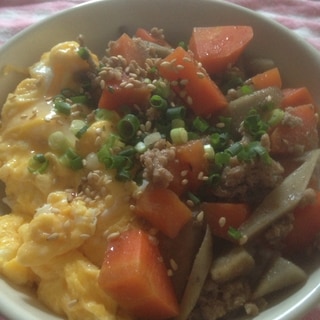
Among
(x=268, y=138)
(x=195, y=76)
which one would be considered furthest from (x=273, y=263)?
(x=195, y=76)

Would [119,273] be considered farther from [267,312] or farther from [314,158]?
[314,158]

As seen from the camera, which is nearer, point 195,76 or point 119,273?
point 119,273

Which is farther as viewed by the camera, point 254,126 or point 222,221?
point 254,126

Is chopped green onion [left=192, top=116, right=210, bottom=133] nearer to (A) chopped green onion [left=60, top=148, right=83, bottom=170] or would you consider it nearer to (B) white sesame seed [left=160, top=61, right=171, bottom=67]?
Answer: (B) white sesame seed [left=160, top=61, right=171, bottom=67]

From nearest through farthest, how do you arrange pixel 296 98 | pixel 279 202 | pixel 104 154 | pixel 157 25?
pixel 279 202 → pixel 104 154 → pixel 296 98 → pixel 157 25

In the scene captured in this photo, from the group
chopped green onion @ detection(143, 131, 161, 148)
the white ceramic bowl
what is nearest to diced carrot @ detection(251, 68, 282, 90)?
the white ceramic bowl

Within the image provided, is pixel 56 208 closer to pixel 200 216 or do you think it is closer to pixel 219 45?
pixel 200 216

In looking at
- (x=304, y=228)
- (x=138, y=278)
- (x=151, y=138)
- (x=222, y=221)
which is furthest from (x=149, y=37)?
(x=138, y=278)
